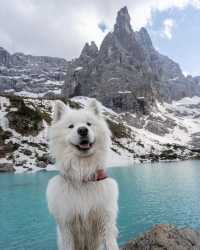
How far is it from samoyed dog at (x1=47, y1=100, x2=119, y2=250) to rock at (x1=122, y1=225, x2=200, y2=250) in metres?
4.45

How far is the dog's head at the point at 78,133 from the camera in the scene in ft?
17.5

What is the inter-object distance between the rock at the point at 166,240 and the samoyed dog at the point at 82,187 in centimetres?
445

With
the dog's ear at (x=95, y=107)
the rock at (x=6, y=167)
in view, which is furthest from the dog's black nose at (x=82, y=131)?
the rock at (x=6, y=167)

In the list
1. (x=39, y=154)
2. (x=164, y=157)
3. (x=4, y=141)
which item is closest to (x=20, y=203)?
(x=39, y=154)

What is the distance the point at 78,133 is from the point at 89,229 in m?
1.92

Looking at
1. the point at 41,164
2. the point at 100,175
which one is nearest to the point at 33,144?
the point at 41,164

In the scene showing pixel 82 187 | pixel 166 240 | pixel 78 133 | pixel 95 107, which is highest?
pixel 95 107

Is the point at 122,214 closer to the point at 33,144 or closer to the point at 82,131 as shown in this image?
the point at 82,131

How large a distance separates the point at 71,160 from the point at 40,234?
19.4 m

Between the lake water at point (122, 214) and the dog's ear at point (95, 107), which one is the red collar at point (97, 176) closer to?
the dog's ear at point (95, 107)

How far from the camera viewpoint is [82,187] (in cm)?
531

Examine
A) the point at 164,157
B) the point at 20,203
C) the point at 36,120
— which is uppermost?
the point at 36,120

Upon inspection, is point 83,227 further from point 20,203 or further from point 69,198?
point 20,203

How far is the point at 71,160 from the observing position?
5.41 m
